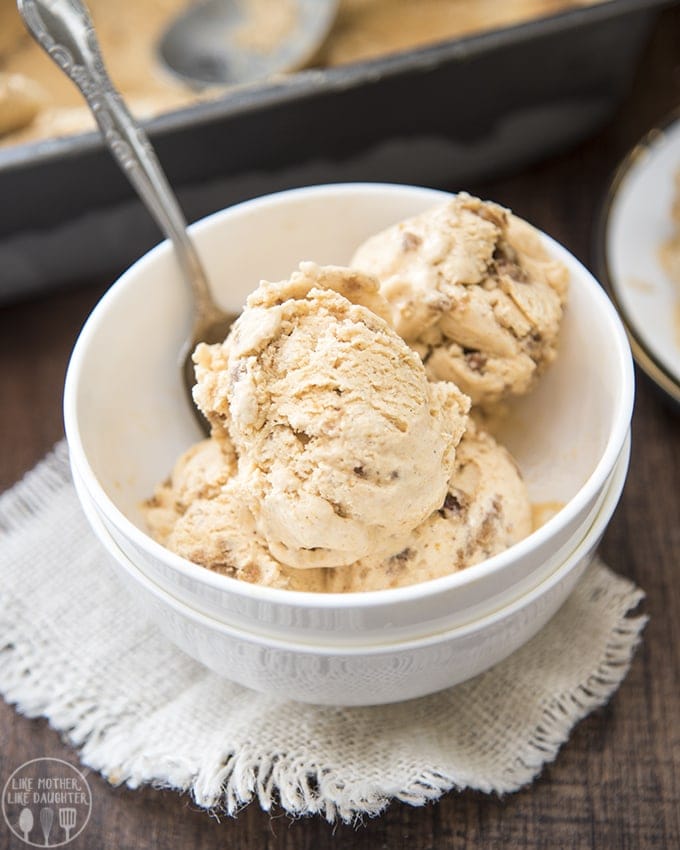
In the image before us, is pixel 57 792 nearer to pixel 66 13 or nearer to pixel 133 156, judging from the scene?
pixel 133 156

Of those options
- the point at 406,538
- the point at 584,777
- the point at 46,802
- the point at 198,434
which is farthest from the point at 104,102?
the point at 584,777

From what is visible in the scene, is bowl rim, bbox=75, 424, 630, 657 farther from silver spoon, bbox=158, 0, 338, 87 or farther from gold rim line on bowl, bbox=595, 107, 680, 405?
Answer: silver spoon, bbox=158, 0, 338, 87

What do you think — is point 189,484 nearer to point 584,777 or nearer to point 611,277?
point 584,777

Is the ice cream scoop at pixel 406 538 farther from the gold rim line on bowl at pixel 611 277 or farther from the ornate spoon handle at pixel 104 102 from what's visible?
the gold rim line on bowl at pixel 611 277

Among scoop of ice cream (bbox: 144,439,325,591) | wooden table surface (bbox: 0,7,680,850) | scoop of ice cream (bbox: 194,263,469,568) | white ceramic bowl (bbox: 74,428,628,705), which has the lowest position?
wooden table surface (bbox: 0,7,680,850)

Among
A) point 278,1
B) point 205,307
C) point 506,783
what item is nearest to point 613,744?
point 506,783

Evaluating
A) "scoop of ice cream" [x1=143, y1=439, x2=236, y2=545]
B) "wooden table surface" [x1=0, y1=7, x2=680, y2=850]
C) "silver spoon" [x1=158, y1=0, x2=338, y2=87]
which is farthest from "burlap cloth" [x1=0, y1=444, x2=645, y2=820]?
"silver spoon" [x1=158, y1=0, x2=338, y2=87]
